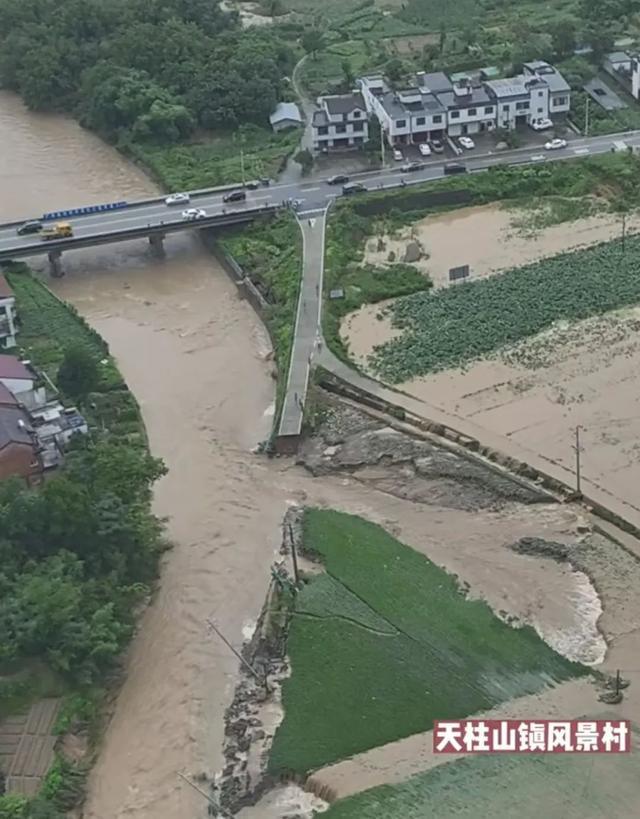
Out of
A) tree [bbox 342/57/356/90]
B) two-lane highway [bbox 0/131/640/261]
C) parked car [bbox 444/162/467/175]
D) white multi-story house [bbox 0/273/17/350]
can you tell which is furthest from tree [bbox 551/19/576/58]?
white multi-story house [bbox 0/273/17/350]

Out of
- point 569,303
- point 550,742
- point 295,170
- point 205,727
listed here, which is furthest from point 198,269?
point 550,742

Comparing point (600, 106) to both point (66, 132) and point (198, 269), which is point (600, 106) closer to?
point (198, 269)

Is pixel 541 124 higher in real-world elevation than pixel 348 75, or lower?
lower

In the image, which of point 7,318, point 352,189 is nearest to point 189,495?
point 7,318

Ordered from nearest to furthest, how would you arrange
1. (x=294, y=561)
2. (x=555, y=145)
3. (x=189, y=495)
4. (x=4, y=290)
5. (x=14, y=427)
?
(x=294, y=561)
(x=14, y=427)
(x=189, y=495)
(x=4, y=290)
(x=555, y=145)

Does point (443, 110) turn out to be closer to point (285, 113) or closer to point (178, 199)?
point (285, 113)

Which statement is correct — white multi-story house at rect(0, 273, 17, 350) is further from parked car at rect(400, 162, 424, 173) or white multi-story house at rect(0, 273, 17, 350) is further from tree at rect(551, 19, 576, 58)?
tree at rect(551, 19, 576, 58)

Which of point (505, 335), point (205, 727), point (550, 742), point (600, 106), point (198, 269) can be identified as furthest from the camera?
point (600, 106)

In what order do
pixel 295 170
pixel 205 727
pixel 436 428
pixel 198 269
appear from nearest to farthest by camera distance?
pixel 205 727 < pixel 436 428 < pixel 198 269 < pixel 295 170
